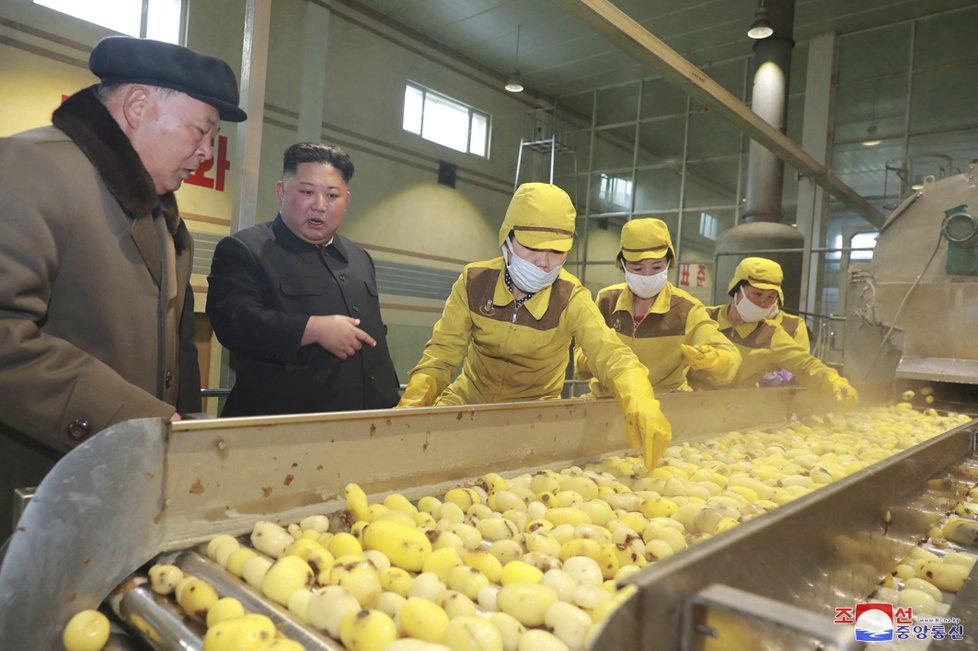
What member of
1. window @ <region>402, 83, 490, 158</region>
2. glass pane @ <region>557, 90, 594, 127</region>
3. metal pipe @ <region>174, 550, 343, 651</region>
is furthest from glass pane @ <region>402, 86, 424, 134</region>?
metal pipe @ <region>174, 550, 343, 651</region>

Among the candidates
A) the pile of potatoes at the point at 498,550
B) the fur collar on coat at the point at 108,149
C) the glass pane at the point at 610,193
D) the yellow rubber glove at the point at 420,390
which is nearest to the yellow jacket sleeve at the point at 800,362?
the pile of potatoes at the point at 498,550

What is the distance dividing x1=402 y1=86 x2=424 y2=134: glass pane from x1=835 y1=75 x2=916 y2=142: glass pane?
6338 mm

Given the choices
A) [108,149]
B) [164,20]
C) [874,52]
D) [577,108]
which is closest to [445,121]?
[577,108]

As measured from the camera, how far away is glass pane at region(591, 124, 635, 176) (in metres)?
11.9

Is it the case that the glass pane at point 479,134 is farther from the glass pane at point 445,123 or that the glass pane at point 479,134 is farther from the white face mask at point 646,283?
the white face mask at point 646,283

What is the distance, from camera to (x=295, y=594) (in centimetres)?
97

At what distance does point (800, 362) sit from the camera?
3504mm

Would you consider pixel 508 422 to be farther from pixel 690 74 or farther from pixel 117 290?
pixel 690 74

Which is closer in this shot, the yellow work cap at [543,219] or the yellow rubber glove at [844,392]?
the yellow work cap at [543,219]

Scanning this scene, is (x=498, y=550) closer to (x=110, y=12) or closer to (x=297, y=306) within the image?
(x=297, y=306)

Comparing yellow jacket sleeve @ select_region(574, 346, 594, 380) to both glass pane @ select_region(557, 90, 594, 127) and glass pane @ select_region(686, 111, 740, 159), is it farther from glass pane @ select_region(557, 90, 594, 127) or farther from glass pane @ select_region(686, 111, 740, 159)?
glass pane @ select_region(557, 90, 594, 127)

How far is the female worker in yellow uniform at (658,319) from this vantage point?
2.79 metres

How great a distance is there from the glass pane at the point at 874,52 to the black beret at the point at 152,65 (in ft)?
32.6

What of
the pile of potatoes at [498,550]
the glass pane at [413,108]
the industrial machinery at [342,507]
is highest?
the glass pane at [413,108]
